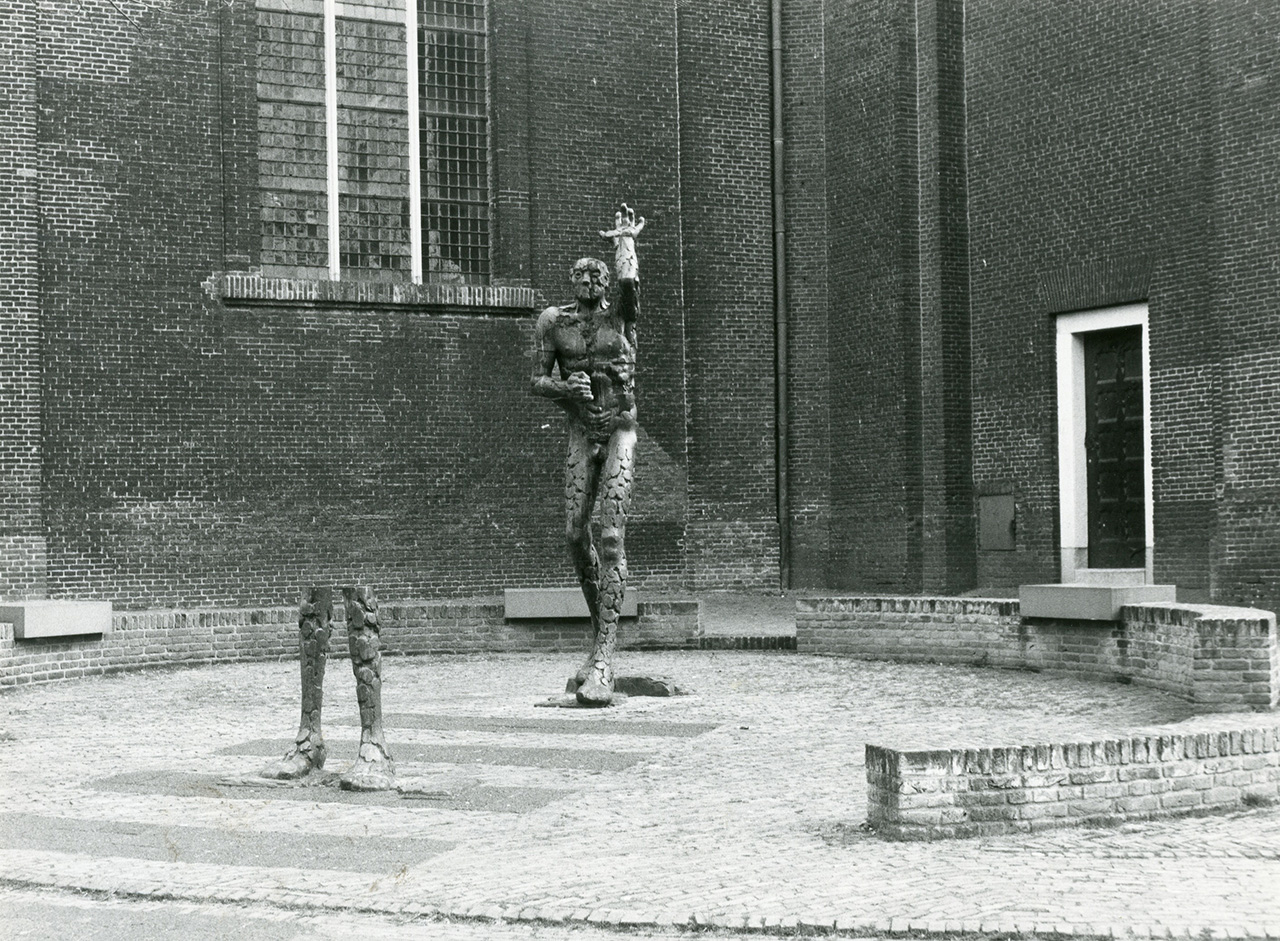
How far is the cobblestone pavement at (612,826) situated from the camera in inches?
195

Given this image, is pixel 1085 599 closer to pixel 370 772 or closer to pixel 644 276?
pixel 370 772

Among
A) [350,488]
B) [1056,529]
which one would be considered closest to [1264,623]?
[1056,529]

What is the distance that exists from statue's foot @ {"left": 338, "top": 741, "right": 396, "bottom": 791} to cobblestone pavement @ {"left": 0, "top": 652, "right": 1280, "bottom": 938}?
14 centimetres

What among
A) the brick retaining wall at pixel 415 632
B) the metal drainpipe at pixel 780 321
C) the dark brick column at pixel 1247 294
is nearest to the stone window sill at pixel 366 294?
the metal drainpipe at pixel 780 321

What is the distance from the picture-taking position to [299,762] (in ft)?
24.5

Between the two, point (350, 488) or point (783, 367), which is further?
point (783, 367)

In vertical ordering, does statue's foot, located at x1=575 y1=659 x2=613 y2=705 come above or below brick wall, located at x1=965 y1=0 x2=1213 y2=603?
below

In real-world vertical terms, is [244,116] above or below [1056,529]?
above

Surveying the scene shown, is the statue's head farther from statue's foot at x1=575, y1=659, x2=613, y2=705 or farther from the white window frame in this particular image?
the white window frame

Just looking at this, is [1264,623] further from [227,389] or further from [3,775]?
[227,389]

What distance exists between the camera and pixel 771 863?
5.54 metres

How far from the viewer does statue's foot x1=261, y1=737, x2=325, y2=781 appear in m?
7.40

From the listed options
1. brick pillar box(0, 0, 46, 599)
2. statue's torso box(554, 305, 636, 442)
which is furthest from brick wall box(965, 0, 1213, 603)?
brick pillar box(0, 0, 46, 599)

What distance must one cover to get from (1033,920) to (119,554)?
15.4m
